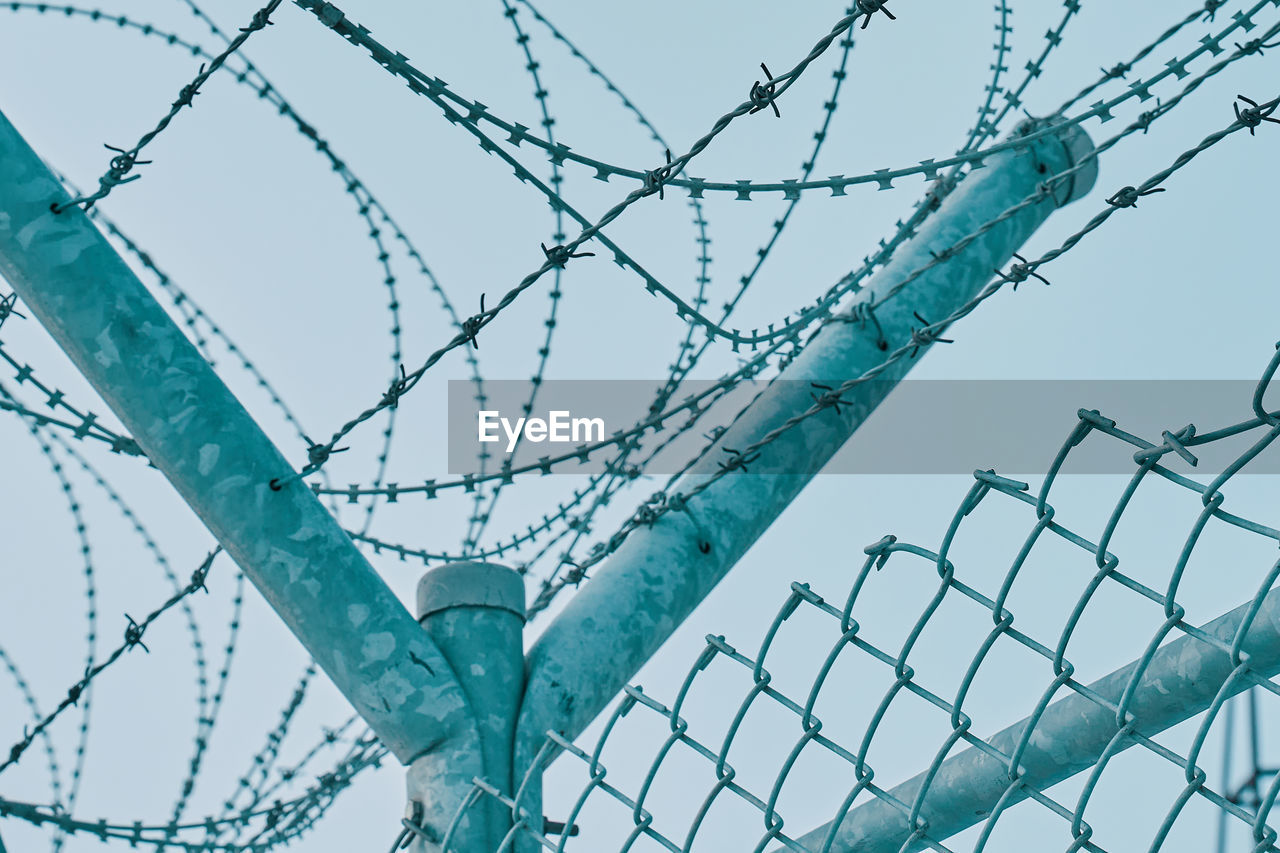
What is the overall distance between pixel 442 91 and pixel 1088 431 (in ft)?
5.10

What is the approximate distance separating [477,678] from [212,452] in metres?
0.65

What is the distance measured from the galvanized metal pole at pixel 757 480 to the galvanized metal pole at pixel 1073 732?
59 cm

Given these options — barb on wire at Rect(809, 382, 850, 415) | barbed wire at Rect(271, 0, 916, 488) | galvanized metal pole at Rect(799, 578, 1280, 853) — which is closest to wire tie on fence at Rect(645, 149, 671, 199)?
barbed wire at Rect(271, 0, 916, 488)

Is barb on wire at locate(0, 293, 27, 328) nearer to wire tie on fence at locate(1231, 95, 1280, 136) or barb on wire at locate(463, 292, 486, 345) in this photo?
barb on wire at locate(463, 292, 486, 345)

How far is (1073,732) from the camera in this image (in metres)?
2.21

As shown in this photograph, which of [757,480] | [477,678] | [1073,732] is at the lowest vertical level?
[1073,732]

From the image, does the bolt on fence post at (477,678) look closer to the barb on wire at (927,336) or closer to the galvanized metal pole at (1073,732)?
the galvanized metal pole at (1073,732)

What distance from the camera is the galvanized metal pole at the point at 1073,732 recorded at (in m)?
1.92

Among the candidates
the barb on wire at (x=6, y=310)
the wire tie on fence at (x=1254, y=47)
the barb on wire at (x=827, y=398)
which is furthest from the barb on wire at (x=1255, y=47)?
the barb on wire at (x=6, y=310)

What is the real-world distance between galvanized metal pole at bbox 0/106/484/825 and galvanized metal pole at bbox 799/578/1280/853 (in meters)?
0.78

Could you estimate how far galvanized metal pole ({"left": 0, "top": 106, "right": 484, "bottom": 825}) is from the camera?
104 inches

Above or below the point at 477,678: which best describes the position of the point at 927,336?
above

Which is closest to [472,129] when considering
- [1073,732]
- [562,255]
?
[562,255]

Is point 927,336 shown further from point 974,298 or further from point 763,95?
point 763,95
